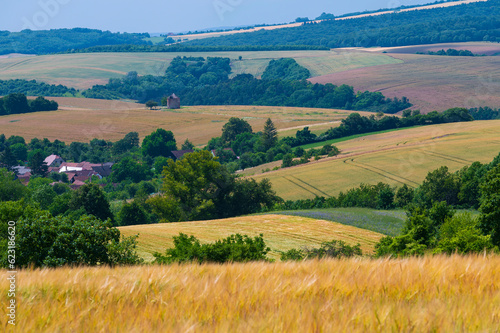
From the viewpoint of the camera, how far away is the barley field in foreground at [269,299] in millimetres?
5730

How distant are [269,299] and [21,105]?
202 m

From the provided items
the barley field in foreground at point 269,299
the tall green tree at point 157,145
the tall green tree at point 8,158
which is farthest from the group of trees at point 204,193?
the tall green tree at point 8,158

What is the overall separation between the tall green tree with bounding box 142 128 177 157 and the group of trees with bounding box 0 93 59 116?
65587 millimetres

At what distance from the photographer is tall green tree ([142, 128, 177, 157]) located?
477ft

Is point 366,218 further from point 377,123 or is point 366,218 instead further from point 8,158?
point 8,158

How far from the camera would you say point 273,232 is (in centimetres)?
5084

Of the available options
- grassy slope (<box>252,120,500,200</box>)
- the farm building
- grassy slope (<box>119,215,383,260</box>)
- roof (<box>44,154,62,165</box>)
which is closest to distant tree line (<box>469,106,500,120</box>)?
grassy slope (<box>252,120,500,200</box>)

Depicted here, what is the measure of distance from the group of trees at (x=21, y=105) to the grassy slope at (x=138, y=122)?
18.4ft

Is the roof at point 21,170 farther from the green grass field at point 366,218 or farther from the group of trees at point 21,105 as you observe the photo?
the green grass field at point 366,218

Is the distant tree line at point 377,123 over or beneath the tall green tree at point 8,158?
over

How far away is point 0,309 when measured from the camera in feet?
21.5

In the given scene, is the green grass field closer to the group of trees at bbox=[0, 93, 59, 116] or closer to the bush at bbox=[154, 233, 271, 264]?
the bush at bbox=[154, 233, 271, 264]

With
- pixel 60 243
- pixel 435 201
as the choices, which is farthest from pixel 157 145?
pixel 60 243

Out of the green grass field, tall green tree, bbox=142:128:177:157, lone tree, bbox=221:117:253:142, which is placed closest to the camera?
the green grass field
